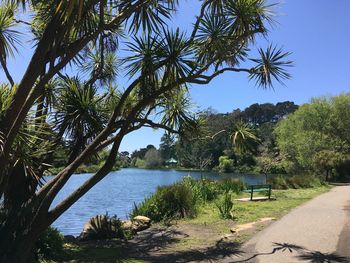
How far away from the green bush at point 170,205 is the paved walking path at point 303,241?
3421 mm

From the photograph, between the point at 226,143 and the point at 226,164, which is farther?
the point at 226,164

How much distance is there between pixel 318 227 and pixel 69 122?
6.93 metres

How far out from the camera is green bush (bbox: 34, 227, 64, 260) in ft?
30.6

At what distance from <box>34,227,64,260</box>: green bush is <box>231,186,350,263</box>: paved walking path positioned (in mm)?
3832

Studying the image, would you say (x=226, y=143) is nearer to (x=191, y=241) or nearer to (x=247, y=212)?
(x=247, y=212)

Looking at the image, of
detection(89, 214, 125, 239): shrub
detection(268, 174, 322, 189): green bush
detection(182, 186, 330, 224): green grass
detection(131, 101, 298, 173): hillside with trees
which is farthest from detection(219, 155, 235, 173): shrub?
detection(89, 214, 125, 239): shrub

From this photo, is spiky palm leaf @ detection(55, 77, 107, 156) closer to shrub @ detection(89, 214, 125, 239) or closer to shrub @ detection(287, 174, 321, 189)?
shrub @ detection(89, 214, 125, 239)

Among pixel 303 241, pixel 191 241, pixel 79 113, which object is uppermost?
pixel 79 113

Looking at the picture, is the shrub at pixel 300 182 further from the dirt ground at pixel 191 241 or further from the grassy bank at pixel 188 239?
the dirt ground at pixel 191 241

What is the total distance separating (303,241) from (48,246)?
18.2 feet

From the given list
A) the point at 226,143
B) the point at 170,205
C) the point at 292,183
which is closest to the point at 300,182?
the point at 292,183

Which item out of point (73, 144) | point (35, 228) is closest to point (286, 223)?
point (73, 144)

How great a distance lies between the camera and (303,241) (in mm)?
9914

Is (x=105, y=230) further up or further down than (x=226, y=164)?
further down
